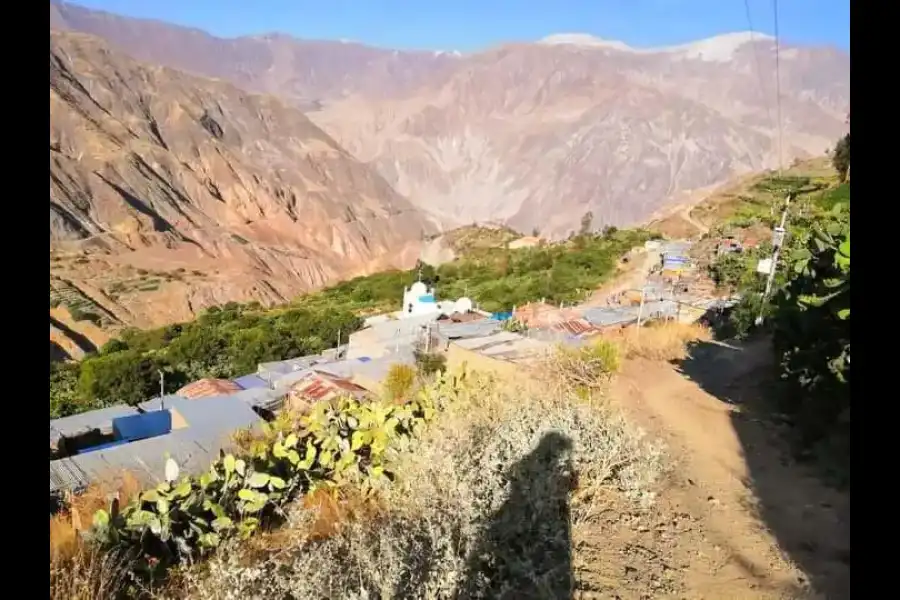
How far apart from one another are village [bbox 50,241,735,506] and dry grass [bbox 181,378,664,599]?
202cm

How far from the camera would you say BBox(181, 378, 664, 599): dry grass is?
2.92m

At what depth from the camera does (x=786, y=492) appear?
4730 mm

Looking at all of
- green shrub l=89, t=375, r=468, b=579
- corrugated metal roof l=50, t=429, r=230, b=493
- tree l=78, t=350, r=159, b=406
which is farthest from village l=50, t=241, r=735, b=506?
tree l=78, t=350, r=159, b=406

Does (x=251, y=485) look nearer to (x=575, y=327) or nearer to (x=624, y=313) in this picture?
(x=575, y=327)

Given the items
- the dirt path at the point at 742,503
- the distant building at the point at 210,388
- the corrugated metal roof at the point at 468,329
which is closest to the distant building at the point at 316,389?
the distant building at the point at 210,388

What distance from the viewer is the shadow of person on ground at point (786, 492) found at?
11.7ft

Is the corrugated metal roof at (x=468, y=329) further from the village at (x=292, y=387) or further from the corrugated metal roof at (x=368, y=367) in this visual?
the corrugated metal roof at (x=368, y=367)

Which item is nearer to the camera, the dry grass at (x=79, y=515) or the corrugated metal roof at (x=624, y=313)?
the dry grass at (x=79, y=515)

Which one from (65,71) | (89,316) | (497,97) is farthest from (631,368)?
(497,97)

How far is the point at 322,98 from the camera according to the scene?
15725 centimetres

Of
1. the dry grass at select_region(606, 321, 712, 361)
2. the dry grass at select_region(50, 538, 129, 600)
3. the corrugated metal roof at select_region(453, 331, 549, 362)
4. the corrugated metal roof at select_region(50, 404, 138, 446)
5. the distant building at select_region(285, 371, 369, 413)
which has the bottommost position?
the corrugated metal roof at select_region(50, 404, 138, 446)

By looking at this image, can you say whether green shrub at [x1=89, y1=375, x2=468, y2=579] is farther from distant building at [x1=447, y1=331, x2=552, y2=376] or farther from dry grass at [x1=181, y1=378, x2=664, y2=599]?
distant building at [x1=447, y1=331, x2=552, y2=376]

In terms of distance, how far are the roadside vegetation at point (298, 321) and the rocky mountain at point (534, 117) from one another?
4087cm
